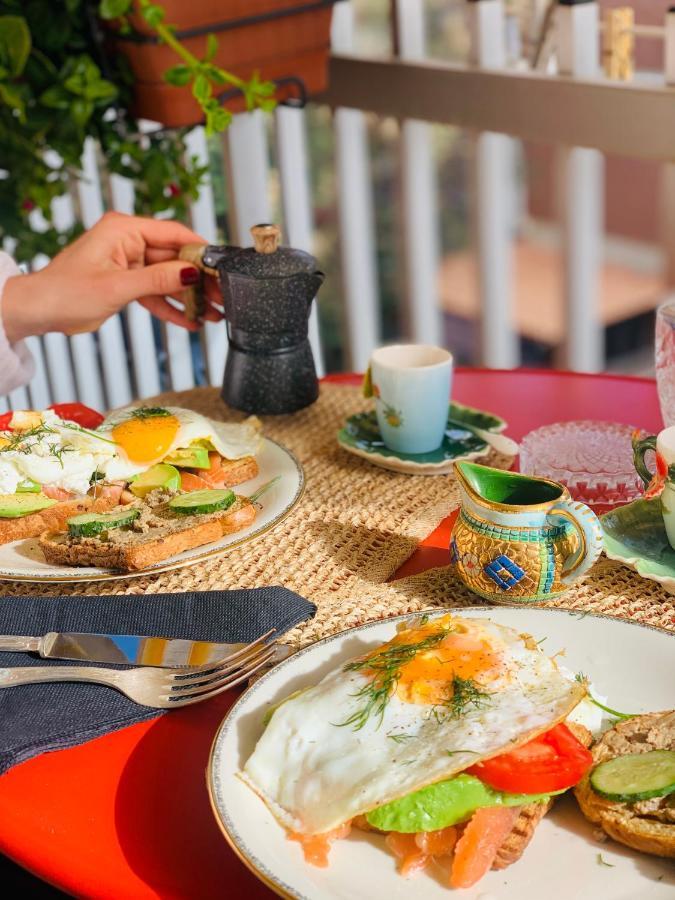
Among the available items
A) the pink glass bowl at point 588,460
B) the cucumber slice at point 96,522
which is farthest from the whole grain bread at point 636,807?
the cucumber slice at point 96,522

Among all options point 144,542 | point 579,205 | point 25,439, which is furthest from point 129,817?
point 579,205

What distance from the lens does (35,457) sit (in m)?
1.34

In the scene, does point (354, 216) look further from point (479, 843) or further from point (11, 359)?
point (479, 843)

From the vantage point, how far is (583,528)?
3.53 ft

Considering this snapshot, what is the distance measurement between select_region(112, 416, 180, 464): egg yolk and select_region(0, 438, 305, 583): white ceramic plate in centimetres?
12

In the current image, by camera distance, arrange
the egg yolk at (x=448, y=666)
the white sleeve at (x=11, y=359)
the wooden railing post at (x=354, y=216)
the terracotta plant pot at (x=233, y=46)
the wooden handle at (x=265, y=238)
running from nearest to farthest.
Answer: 1. the egg yolk at (x=448, y=666)
2. the wooden handle at (x=265, y=238)
3. the white sleeve at (x=11, y=359)
4. the terracotta plant pot at (x=233, y=46)
5. the wooden railing post at (x=354, y=216)

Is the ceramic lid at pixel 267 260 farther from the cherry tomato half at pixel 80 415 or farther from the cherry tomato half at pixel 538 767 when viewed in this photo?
the cherry tomato half at pixel 538 767

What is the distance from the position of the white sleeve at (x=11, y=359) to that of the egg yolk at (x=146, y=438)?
537mm

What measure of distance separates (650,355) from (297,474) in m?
6.48

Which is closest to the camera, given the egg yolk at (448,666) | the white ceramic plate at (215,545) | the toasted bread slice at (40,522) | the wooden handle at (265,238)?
the egg yolk at (448,666)

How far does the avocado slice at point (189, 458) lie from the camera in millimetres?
→ 1399

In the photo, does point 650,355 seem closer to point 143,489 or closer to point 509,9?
point 509,9

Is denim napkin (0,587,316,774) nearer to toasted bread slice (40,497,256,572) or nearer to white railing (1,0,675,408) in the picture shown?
toasted bread slice (40,497,256,572)

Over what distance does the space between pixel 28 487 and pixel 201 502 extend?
0.23 metres
